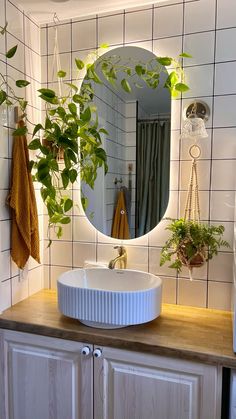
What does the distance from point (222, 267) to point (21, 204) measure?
100cm

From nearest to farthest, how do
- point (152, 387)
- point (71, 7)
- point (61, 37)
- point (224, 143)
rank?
point (152, 387) → point (224, 143) → point (71, 7) → point (61, 37)

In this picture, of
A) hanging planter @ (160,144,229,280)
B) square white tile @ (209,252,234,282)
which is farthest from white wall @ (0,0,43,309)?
square white tile @ (209,252,234,282)

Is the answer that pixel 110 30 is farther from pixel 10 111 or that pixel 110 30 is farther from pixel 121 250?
pixel 121 250

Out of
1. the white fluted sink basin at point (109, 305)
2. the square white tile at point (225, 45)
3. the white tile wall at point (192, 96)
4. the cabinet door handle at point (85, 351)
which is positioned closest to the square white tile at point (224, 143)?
the white tile wall at point (192, 96)

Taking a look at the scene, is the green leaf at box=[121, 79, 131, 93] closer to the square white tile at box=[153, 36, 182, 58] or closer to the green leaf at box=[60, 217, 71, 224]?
the square white tile at box=[153, 36, 182, 58]

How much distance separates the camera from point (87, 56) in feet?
5.26

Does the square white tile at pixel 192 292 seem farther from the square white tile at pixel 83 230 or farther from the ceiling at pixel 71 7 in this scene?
the ceiling at pixel 71 7

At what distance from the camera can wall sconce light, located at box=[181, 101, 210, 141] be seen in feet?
4.48

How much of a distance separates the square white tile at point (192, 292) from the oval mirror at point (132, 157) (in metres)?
0.32

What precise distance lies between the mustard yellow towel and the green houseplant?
2.18ft

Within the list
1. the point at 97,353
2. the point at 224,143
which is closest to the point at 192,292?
the point at 97,353

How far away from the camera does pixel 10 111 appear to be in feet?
4.84

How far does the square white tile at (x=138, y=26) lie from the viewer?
1.50 meters

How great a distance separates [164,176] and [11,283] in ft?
2.98
